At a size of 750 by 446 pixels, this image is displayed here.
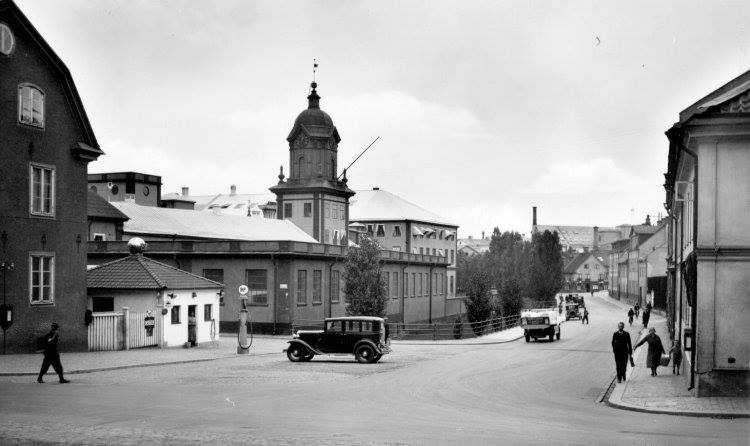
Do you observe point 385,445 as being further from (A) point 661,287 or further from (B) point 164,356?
(A) point 661,287

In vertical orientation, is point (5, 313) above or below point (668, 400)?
above

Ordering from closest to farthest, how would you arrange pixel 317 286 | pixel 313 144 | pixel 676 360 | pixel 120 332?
1. pixel 676 360
2. pixel 120 332
3. pixel 317 286
4. pixel 313 144

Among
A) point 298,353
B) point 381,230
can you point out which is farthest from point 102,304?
point 381,230

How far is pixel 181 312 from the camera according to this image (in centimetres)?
3722

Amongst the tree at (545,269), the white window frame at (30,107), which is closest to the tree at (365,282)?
the white window frame at (30,107)

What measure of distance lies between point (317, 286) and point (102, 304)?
21332 millimetres

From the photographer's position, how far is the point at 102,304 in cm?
3600

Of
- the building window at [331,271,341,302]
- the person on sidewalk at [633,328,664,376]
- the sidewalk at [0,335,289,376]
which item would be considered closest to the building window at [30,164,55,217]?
the sidewalk at [0,335,289,376]

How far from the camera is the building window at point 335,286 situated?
5831 centimetres

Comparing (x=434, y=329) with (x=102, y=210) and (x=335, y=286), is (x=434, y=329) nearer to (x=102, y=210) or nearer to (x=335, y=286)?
(x=335, y=286)

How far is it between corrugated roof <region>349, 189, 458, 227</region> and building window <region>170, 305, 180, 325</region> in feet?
222

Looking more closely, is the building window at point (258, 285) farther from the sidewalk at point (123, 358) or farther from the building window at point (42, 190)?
the building window at point (42, 190)

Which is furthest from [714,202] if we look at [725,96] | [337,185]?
[337,185]

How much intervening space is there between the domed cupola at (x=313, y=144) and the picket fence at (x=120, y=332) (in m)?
52.2
